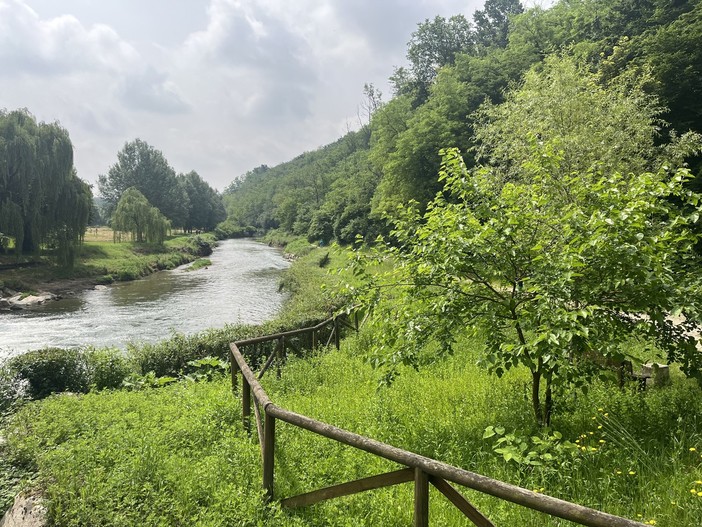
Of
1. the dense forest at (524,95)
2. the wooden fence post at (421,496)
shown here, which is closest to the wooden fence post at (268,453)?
the wooden fence post at (421,496)

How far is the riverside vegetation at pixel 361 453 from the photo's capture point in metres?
3.82

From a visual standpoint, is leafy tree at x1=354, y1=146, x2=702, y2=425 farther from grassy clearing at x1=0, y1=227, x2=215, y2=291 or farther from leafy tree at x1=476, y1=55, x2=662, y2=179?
grassy clearing at x1=0, y1=227, x2=215, y2=291

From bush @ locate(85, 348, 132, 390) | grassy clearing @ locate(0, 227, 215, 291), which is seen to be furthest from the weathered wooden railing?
grassy clearing @ locate(0, 227, 215, 291)

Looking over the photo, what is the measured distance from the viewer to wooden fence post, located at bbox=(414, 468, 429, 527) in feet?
9.04

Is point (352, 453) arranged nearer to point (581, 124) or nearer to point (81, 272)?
point (581, 124)

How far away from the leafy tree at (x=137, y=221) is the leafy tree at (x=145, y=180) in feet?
112

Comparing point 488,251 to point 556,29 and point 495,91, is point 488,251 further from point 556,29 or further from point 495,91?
point 556,29

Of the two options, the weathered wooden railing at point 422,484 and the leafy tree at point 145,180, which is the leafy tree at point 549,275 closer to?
the weathered wooden railing at point 422,484

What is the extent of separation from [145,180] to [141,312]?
73.9m

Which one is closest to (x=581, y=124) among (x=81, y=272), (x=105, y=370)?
(x=105, y=370)

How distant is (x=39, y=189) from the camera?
30.9 meters

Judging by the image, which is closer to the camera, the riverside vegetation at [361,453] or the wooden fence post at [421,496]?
the wooden fence post at [421,496]

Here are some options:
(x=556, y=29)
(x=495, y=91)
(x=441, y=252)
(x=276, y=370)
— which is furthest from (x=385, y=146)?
(x=441, y=252)

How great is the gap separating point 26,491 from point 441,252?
5900mm
